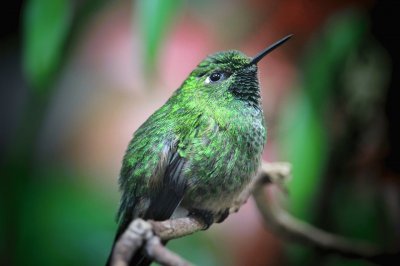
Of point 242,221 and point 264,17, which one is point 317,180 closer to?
point 242,221

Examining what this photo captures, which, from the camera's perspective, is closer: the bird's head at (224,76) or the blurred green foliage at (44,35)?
the bird's head at (224,76)

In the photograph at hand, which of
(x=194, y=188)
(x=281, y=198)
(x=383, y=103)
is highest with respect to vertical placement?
(x=194, y=188)

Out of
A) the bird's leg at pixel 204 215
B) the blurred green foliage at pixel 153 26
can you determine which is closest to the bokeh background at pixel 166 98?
the blurred green foliage at pixel 153 26

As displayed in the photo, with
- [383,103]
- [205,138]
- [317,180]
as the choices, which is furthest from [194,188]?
[383,103]

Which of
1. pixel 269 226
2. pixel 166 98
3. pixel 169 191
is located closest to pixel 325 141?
pixel 269 226

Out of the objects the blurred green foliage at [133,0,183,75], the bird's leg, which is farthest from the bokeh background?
the bird's leg

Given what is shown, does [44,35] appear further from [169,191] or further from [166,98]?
[169,191]

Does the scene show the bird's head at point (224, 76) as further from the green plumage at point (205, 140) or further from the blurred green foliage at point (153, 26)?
the blurred green foliage at point (153, 26)

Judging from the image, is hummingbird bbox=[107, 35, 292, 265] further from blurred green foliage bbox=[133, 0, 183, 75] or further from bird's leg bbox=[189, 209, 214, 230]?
blurred green foliage bbox=[133, 0, 183, 75]
